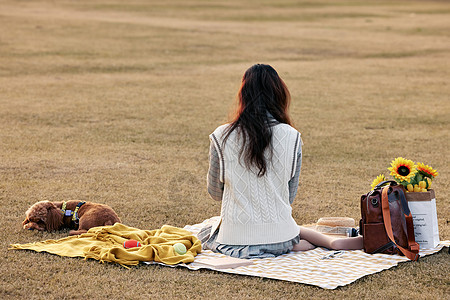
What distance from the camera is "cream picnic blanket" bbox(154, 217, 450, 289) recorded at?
4.61 metres

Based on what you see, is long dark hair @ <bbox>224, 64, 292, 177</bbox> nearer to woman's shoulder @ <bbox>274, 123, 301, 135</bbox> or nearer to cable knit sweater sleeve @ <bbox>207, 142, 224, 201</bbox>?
woman's shoulder @ <bbox>274, 123, 301, 135</bbox>

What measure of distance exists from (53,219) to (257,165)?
210 cm

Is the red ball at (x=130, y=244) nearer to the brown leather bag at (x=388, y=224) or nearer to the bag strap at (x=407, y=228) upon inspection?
the brown leather bag at (x=388, y=224)

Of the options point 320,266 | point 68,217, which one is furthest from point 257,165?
point 68,217

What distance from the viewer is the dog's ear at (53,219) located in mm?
5777

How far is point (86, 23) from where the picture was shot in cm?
2547

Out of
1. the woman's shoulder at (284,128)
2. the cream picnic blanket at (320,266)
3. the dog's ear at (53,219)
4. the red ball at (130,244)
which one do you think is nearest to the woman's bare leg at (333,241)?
the cream picnic blanket at (320,266)

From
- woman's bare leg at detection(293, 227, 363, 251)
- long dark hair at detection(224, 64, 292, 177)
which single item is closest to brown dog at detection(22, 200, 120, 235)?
long dark hair at detection(224, 64, 292, 177)

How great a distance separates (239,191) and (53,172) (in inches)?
155

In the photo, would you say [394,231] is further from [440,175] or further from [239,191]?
[440,175]

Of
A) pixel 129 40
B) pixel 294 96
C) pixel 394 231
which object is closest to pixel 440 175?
pixel 394 231

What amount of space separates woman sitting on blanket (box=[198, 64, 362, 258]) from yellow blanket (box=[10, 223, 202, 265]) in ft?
1.41

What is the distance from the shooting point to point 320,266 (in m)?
4.88

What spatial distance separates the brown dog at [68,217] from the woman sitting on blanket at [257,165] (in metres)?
1.35
